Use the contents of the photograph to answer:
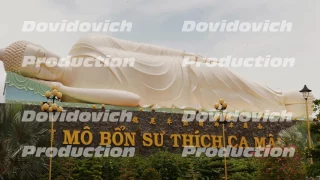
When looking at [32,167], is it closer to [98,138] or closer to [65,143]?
[65,143]

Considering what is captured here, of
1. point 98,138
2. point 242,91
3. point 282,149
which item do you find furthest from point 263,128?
point 98,138

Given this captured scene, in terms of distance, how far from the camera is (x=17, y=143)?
9633 millimetres

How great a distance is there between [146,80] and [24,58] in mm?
4143

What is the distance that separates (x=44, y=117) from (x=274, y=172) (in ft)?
18.8
